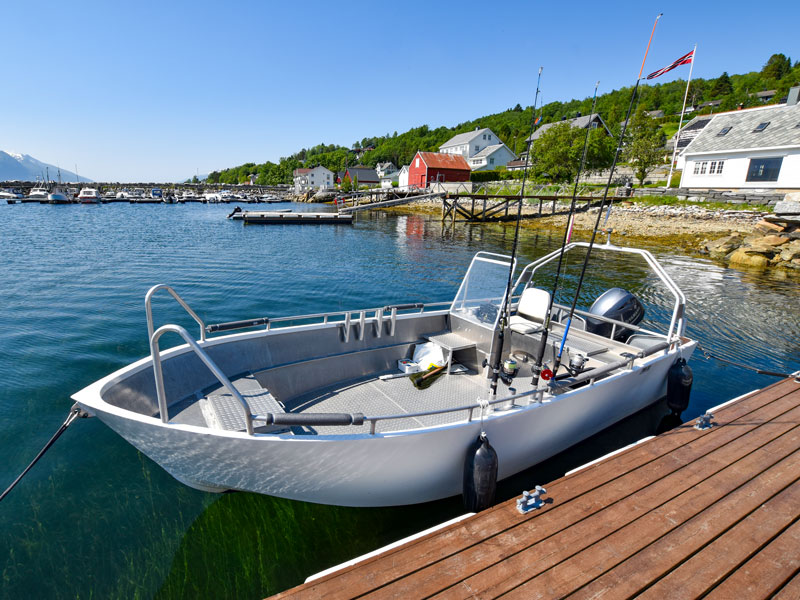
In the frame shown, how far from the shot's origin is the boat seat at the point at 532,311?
244 inches

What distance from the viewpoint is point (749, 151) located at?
95.6 ft

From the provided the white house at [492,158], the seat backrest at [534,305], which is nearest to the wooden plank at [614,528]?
the seat backrest at [534,305]

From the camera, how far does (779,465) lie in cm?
450

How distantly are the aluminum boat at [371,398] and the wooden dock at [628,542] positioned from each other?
77cm

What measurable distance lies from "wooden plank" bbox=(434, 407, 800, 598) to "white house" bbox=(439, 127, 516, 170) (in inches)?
2941

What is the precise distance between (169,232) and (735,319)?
116 ft

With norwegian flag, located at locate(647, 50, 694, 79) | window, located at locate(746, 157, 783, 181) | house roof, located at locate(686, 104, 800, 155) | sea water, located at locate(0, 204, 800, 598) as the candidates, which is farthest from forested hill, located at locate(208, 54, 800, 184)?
norwegian flag, located at locate(647, 50, 694, 79)

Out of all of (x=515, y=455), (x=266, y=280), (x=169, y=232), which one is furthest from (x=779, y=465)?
(x=169, y=232)

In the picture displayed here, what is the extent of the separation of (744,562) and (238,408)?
16.2ft

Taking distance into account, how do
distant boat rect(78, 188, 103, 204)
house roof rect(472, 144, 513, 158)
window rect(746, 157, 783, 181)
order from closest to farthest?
window rect(746, 157, 783, 181) < distant boat rect(78, 188, 103, 204) < house roof rect(472, 144, 513, 158)

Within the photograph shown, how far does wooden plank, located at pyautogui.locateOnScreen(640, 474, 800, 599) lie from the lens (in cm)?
295

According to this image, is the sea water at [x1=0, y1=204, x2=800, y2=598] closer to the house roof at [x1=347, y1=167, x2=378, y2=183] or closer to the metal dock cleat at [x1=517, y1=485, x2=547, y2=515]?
the metal dock cleat at [x1=517, y1=485, x2=547, y2=515]

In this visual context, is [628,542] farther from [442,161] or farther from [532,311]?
[442,161]

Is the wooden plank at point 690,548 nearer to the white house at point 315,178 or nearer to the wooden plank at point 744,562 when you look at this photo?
the wooden plank at point 744,562
